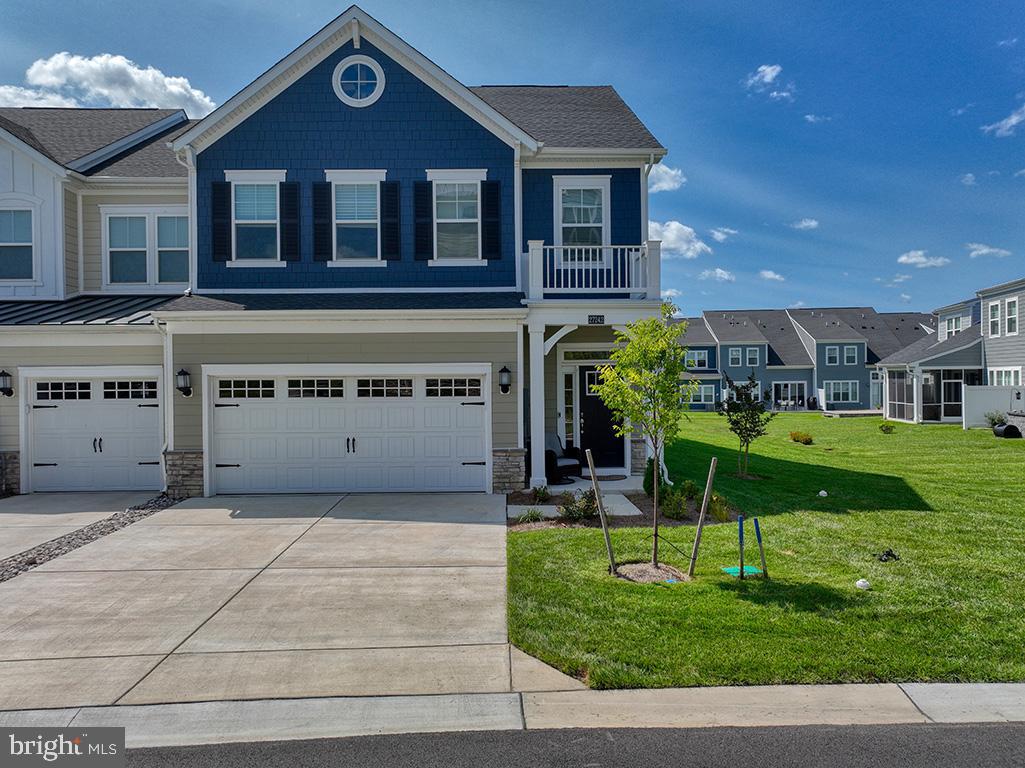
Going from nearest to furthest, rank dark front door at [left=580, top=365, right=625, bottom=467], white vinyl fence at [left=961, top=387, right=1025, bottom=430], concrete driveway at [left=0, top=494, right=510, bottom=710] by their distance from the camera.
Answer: concrete driveway at [left=0, top=494, right=510, bottom=710], dark front door at [left=580, top=365, right=625, bottom=467], white vinyl fence at [left=961, top=387, right=1025, bottom=430]

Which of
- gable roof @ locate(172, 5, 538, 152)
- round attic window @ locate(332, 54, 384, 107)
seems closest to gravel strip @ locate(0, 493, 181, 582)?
gable roof @ locate(172, 5, 538, 152)

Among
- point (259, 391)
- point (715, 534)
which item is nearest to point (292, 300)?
point (259, 391)

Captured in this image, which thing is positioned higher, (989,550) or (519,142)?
(519,142)

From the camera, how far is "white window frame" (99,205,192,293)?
14.3 m

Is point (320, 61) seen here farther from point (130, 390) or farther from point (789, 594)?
point (789, 594)

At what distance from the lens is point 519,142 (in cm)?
1290

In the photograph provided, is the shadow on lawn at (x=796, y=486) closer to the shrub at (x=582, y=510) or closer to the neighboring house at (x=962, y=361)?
the shrub at (x=582, y=510)

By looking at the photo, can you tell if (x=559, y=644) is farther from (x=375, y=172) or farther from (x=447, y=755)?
(x=375, y=172)

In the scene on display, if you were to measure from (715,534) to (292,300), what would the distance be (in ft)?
30.1

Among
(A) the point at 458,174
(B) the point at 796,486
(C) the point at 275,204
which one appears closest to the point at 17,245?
(C) the point at 275,204

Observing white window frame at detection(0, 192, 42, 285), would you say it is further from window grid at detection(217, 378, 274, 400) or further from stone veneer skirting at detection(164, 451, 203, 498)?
stone veneer skirting at detection(164, 451, 203, 498)

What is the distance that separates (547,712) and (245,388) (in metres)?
9.70

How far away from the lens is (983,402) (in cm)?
2580

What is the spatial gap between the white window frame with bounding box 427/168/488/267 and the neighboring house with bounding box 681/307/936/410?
34.2 meters
